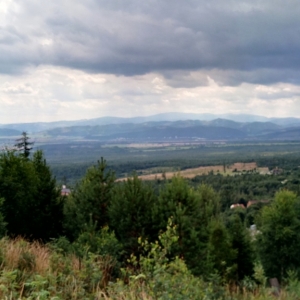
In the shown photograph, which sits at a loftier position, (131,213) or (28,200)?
(28,200)

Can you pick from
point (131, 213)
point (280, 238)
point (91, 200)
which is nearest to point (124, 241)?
point (131, 213)

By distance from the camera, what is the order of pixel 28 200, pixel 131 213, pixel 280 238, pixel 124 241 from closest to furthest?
pixel 124 241
pixel 131 213
pixel 28 200
pixel 280 238

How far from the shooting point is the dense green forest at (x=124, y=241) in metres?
5.26

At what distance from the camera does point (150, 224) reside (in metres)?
15.9

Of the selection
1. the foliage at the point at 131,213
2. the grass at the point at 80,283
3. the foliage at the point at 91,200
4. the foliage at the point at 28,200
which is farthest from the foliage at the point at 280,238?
the grass at the point at 80,283

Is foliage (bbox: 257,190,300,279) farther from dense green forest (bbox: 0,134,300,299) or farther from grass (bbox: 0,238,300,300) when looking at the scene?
grass (bbox: 0,238,300,300)

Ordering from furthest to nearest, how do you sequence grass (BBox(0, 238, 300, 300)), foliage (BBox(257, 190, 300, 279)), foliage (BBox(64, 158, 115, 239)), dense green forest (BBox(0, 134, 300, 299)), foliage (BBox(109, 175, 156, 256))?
1. foliage (BBox(257, 190, 300, 279))
2. foliage (BBox(64, 158, 115, 239))
3. foliage (BBox(109, 175, 156, 256))
4. dense green forest (BBox(0, 134, 300, 299))
5. grass (BBox(0, 238, 300, 300))

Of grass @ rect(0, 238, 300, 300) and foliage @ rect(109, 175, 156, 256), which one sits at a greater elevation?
grass @ rect(0, 238, 300, 300)

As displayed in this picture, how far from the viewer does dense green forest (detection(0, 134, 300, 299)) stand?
5.26m

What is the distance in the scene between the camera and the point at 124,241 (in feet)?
50.1

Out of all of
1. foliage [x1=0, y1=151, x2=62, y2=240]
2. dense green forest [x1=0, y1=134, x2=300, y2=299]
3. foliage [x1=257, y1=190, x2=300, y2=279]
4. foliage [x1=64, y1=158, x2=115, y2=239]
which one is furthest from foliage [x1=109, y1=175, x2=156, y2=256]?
foliage [x1=257, y1=190, x2=300, y2=279]

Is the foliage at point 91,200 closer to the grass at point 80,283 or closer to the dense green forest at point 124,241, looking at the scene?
the dense green forest at point 124,241

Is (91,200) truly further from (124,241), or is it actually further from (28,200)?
(28,200)

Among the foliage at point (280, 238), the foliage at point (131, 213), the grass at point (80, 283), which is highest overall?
the grass at point (80, 283)
